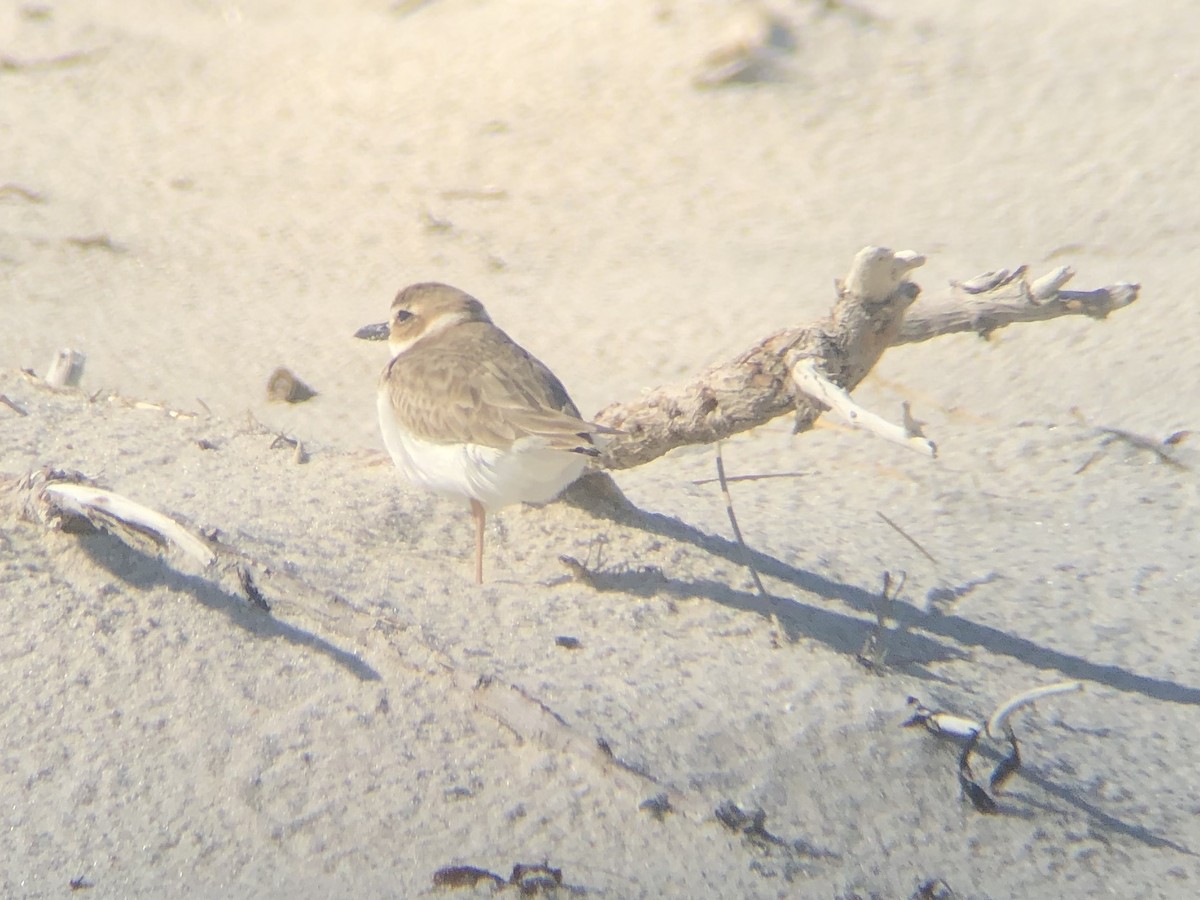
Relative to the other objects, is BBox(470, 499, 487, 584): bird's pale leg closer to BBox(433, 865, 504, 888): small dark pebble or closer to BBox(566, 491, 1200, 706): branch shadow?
BBox(566, 491, 1200, 706): branch shadow

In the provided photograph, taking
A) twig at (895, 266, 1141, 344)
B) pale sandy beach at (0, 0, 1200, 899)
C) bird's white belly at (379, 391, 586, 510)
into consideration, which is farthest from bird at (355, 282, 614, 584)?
twig at (895, 266, 1141, 344)

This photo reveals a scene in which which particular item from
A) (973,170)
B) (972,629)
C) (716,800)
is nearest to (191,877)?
(716,800)

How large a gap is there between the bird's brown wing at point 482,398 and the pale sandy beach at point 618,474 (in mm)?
338

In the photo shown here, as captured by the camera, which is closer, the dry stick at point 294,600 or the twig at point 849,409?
the twig at point 849,409

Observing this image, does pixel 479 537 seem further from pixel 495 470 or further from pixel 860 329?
pixel 860 329

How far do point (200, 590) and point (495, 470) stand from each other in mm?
893

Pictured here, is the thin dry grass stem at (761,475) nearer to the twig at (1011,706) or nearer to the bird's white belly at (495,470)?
the bird's white belly at (495,470)

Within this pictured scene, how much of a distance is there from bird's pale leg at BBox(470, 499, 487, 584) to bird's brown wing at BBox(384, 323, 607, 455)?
196mm

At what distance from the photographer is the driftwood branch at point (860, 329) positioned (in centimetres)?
290

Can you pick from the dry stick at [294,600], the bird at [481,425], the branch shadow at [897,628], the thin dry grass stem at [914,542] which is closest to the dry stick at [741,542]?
the branch shadow at [897,628]

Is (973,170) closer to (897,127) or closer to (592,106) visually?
(897,127)

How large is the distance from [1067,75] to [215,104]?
553 cm

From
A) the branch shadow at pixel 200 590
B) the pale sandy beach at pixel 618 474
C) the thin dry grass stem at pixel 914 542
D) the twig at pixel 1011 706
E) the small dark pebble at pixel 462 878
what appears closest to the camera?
the small dark pebble at pixel 462 878

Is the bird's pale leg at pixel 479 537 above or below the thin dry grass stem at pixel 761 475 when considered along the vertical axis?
above
